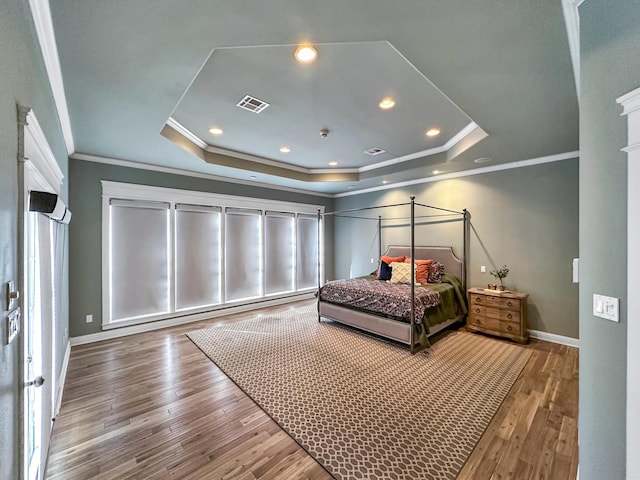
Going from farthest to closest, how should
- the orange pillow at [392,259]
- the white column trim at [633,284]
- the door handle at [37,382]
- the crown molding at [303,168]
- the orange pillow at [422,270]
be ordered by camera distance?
1. the orange pillow at [392,259]
2. the orange pillow at [422,270]
3. the crown molding at [303,168]
4. the door handle at [37,382]
5. the white column trim at [633,284]

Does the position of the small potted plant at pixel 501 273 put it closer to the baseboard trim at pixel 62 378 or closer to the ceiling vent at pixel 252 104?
the ceiling vent at pixel 252 104

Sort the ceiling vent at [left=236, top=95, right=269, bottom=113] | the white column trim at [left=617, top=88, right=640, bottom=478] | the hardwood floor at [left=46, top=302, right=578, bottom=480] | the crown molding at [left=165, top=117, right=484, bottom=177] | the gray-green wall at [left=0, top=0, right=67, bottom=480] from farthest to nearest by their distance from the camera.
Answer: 1. the crown molding at [left=165, top=117, right=484, bottom=177]
2. the ceiling vent at [left=236, top=95, right=269, bottom=113]
3. the hardwood floor at [left=46, top=302, right=578, bottom=480]
4. the white column trim at [left=617, top=88, right=640, bottom=478]
5. the gray-green wall at [left=0, top=0, right=67, bottom=480]

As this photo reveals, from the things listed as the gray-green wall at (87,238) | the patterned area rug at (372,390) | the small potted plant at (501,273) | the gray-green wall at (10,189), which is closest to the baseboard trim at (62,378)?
the gray-green wall at (87,238)

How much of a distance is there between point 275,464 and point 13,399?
146 centimetres

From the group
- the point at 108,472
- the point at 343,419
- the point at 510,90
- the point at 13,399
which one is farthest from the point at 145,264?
the point at 510,90

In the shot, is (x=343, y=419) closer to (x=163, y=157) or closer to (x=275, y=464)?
(x=275, y=464)

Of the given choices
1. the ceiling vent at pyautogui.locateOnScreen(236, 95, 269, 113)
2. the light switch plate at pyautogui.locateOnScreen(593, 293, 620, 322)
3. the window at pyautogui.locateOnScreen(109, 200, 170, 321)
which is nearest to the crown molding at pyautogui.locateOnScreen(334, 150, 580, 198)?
the light switch plate at pyautogui.locateOnScreen(593, 293, 620, 322)

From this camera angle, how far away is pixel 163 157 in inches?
154

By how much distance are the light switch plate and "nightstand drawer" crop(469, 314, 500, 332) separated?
2.92 meters

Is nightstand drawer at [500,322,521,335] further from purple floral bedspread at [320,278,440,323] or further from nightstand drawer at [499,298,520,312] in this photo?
purple floral bedspread at [320,278,440,323]

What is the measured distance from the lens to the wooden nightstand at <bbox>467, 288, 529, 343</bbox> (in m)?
3.69

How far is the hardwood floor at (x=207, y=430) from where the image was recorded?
5.60ft

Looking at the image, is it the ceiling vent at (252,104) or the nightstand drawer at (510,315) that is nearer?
the ceiling vent at (252,104)

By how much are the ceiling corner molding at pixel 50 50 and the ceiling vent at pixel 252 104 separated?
55.0 inches
